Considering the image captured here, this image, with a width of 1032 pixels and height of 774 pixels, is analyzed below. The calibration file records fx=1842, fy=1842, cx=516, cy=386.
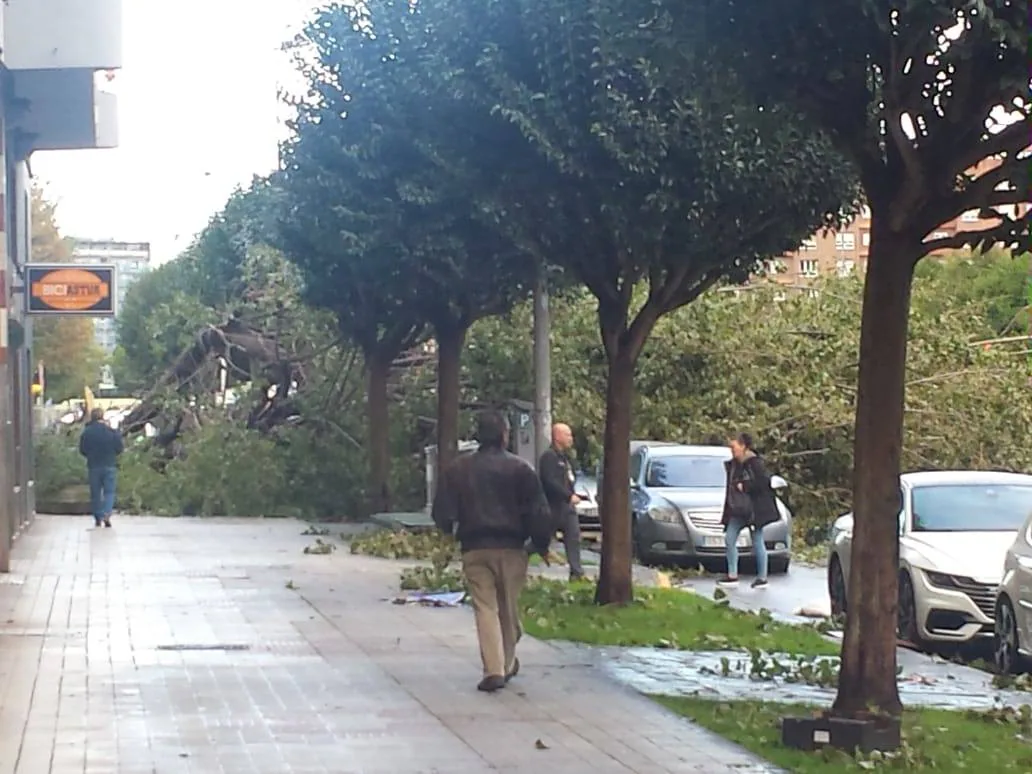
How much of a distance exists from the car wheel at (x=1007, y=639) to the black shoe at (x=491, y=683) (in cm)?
384

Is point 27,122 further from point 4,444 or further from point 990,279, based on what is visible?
point 990,279

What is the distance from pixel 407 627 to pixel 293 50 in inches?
445

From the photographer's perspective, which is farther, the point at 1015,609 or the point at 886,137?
the point at 1015,609

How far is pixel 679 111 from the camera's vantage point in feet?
46.2

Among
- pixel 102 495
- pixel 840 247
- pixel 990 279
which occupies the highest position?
pixel 840 247

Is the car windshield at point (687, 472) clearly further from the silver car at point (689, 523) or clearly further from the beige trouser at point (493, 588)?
the beige trouser at point (493, 588)

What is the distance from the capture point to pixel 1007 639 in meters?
12.8

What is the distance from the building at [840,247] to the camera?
1008cm

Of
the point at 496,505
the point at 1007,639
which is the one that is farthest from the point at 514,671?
the point at 1007,639

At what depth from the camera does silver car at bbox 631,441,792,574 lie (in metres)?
22.2

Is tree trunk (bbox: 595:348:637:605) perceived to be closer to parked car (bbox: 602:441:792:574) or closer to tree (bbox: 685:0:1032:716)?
tree (bbox: 685:0:1032:716)

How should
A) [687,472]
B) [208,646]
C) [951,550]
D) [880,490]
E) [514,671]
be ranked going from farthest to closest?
[687,472]
[951,550]
[208,646]
[514,671]
[880,490]

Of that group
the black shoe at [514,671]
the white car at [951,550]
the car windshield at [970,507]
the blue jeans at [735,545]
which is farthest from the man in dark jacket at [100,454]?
the black shoe at [514,671]

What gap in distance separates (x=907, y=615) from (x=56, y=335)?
38.9m
